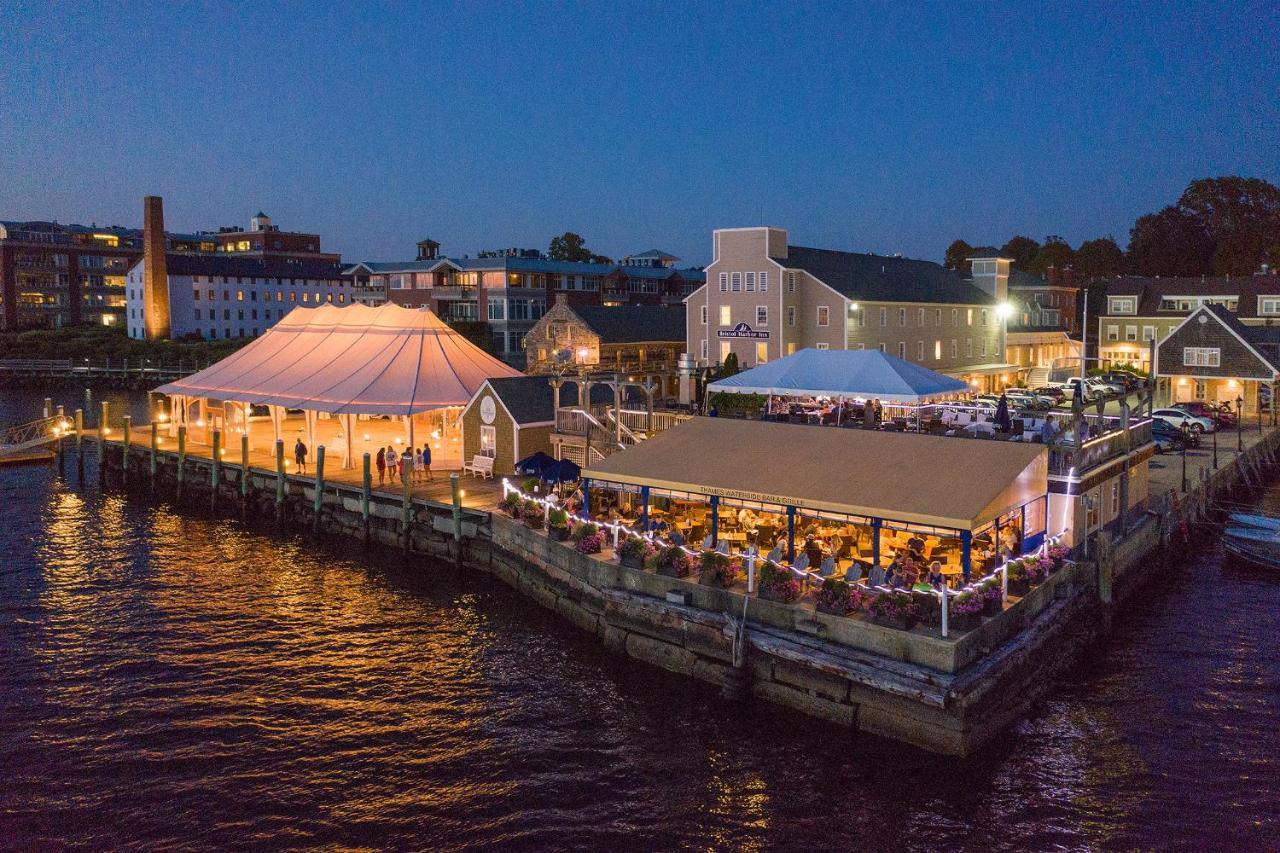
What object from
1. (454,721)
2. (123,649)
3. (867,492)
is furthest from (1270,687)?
(123,649)

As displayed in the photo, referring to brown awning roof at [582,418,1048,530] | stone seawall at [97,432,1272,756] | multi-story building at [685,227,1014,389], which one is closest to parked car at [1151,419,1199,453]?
multi-story building at [685,227,1014,389]

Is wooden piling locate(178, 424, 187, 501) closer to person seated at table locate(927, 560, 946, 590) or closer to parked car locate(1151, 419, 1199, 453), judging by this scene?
person seated at table locate(927, 560, 946, 590)

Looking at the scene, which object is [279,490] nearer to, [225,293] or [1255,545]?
[1255,545]

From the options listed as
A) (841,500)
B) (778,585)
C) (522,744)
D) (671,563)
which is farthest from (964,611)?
(522,744)

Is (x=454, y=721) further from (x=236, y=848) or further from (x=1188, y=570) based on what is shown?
(x=1188, y=570)

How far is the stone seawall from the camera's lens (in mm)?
18766

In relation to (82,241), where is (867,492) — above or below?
below

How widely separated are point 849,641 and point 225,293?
117 metres

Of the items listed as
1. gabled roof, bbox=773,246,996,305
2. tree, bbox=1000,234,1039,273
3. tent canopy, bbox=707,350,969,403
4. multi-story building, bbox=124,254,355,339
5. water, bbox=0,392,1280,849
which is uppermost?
tree, bbox=1000,234,1039,273

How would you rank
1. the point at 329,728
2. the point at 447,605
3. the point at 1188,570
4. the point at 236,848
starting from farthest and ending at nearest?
the point at 1188,570 < the point at 447,605 < the point at 329,728 < the point at 236,848

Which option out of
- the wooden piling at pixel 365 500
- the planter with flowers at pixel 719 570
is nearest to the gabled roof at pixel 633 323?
the wooden piling at pixel 365 500

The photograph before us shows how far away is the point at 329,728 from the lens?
20.9 metres

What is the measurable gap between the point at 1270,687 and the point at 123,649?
2804 cm

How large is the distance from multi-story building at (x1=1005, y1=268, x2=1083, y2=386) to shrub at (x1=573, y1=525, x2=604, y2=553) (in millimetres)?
55914
